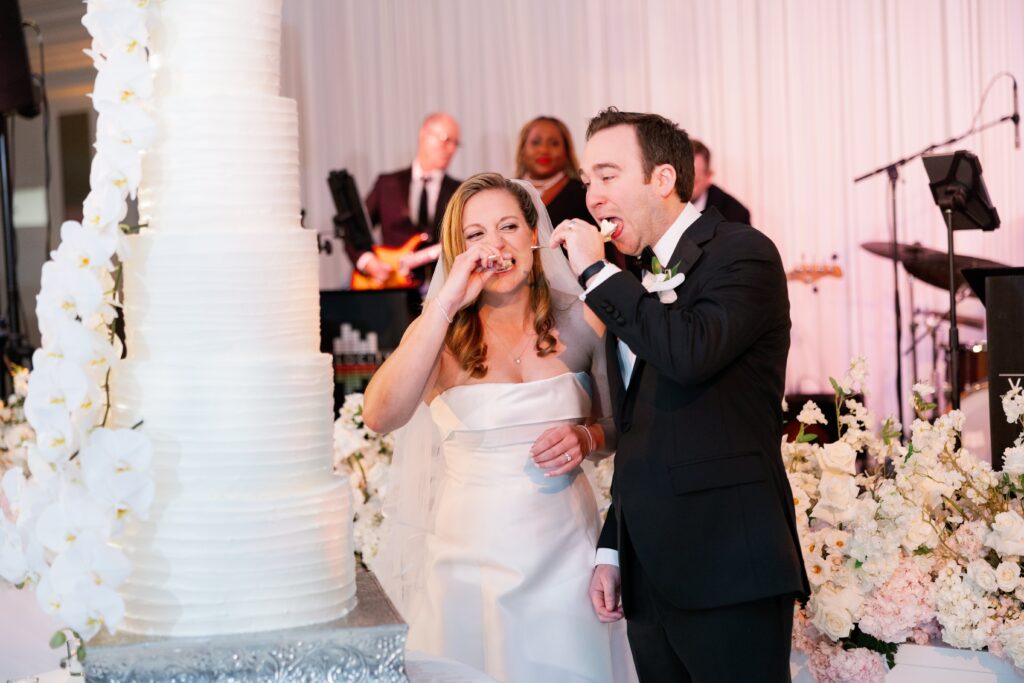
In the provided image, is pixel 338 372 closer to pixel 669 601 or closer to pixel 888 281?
pixel 888 281

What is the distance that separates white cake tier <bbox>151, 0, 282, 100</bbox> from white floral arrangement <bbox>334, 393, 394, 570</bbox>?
2134 mm

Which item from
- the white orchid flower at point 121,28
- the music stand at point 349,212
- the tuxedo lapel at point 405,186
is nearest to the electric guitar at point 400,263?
the music stand at point 349,212

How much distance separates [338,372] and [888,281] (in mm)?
3910

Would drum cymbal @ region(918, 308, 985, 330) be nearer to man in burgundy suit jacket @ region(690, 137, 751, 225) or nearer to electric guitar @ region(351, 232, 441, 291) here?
man in burgundy suit jacket @ region(690, 137, 751, 225)

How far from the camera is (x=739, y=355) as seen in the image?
237 cm

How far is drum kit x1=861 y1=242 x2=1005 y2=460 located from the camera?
6.56 metres

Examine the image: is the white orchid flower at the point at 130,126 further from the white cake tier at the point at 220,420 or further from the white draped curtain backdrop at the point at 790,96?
the white draped curtain backdrop at the point at 790,96

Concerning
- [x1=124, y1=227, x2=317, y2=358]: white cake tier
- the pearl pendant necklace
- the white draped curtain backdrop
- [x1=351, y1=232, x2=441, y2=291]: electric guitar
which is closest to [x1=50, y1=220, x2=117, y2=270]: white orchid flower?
[x1=124, y1=227, x2=317, y2=358]: white cake tier

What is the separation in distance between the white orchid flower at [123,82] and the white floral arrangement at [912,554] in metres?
2.07

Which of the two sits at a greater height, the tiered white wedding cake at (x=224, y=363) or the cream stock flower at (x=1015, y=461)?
the tiered white wedding cake at (x=224, y=363)

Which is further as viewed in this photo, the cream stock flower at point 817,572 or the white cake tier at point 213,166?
the cream stock flower at point 817,572

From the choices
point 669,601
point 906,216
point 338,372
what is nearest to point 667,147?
point 669,601

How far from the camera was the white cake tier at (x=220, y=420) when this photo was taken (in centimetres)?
164

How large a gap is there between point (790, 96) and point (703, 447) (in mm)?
6722
